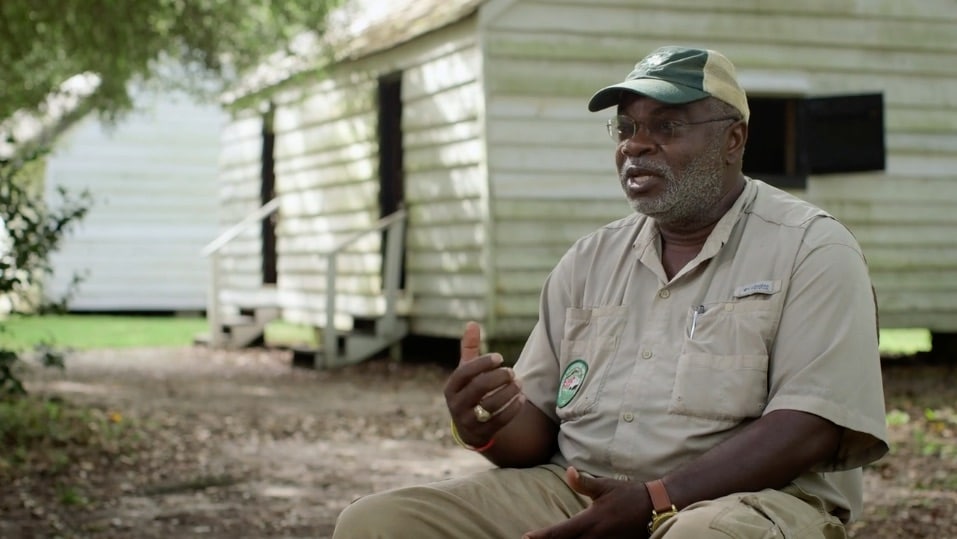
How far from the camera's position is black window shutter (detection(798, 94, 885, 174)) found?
13.3 m

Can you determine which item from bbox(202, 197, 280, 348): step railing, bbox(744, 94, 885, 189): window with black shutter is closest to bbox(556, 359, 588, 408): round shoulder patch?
bbox(744, 94, 885, 189): window with black shutter

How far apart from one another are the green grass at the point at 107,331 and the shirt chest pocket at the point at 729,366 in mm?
14623

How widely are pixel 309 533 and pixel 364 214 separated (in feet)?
29.9

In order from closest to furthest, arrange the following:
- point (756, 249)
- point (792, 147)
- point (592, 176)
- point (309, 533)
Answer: point (756, 249)
point (309, 533)
point (592, 176)
point (792, 147)

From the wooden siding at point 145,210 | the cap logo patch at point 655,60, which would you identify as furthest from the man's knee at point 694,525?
the wooden siding at point 145,210

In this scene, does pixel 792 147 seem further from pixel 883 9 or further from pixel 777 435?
pixel 777 435

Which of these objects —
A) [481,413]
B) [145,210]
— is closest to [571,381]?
[481,413]

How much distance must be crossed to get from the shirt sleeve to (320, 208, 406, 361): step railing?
10908mm

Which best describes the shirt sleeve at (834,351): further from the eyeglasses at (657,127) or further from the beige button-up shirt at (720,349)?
the eyeglasses at (657,127)

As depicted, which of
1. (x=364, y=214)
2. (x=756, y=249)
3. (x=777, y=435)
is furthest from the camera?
(x=364, y=214)

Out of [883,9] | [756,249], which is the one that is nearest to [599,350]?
[756,249]

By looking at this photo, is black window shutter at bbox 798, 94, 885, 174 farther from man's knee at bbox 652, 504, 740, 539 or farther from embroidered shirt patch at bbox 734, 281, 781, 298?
man's knee at bbox 652, 504, 740, 539

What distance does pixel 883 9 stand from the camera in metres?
13.6

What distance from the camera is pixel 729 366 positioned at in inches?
118
